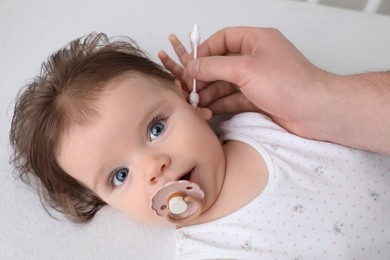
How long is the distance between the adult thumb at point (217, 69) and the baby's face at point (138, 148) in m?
0.11

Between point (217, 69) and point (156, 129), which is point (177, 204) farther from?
point (217, 69)

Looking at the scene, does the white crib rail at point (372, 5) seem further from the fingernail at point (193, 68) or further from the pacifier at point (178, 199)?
the pacifier at point (178, 199)

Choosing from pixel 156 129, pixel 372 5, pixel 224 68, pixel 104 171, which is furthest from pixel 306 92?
pixel 372 5

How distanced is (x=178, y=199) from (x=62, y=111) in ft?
0.85

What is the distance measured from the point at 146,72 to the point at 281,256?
1.37ft

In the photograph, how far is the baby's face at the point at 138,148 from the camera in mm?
804

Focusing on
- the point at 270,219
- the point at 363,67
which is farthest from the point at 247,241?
the point at 363,67

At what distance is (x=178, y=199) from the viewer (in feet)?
2.57

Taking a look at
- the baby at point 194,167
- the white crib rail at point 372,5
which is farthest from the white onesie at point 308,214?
the white crib rail at point 372,5

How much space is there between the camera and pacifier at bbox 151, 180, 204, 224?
30.8 inches

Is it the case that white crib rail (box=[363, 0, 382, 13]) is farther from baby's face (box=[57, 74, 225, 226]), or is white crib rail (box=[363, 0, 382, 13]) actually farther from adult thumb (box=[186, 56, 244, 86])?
baby's face (box=[57, 74, 225, 226])

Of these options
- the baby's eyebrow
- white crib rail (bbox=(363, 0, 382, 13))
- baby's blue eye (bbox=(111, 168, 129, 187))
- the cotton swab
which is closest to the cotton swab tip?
the cotton swab

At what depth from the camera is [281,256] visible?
0.81 meters

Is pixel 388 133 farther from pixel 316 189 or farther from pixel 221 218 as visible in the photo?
pixel 221 218
